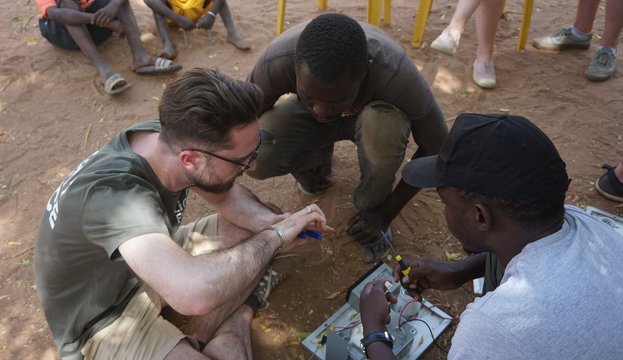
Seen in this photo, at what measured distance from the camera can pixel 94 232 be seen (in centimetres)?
197

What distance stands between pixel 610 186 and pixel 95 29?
5321 mm

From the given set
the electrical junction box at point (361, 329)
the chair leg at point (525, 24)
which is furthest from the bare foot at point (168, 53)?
the chair leg at point (525, 24)

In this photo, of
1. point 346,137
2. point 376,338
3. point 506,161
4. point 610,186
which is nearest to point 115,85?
point 346,137

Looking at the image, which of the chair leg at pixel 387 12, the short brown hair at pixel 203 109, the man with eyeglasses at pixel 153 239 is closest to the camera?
the man with eyeglasses at pixel 153 239

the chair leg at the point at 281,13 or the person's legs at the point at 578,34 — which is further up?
the chair leg at the point at 281,13

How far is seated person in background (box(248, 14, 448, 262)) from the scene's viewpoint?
254 cm

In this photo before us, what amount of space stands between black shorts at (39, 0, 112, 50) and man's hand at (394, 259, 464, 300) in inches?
179

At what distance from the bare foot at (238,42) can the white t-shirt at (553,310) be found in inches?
179

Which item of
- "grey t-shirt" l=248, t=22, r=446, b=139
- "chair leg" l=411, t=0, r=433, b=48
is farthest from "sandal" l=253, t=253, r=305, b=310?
"chair leg" l=411, t=0, r=433, b=48

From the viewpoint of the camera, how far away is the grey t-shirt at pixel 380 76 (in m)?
2.83

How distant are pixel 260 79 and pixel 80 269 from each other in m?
1.55

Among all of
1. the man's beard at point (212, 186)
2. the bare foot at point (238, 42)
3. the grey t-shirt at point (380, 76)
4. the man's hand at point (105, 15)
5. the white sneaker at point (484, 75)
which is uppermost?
the grey t-shirt at point (380, 76)

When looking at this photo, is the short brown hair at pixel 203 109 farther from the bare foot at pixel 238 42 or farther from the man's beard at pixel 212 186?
the bare foot at pixel 238 42

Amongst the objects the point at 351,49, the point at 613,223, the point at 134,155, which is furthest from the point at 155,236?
the point at 613,223
